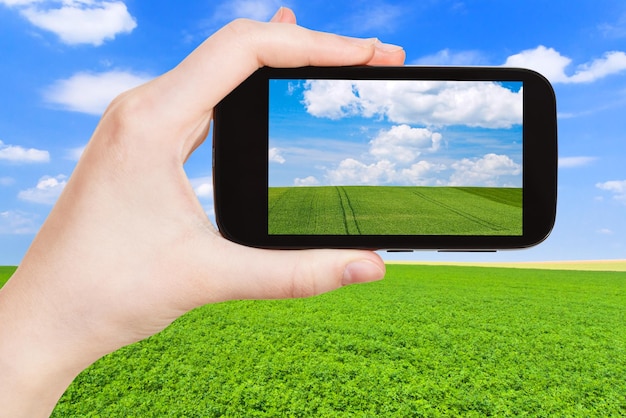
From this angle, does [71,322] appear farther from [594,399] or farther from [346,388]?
[594,399]

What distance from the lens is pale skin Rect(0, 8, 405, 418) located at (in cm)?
194

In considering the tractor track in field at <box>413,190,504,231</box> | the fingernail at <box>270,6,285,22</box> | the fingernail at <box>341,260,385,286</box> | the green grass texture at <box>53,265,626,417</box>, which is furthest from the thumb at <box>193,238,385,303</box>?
the green grass texture at <box>53,265,626,417</box>

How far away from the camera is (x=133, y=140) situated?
6.39ft

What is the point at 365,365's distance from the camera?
6.93 m

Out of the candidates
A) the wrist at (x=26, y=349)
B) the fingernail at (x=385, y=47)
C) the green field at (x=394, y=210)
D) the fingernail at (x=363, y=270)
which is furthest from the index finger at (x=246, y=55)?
the wrist at (x=26, y=349)

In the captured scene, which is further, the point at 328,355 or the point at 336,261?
the point at 328,355

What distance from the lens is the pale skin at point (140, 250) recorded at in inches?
76.5

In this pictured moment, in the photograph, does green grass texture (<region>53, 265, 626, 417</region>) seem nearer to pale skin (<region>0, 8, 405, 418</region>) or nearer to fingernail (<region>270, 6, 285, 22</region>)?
pale skin (<region>0, 8, 405, 418</region>)

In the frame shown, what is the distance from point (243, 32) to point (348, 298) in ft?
32.7

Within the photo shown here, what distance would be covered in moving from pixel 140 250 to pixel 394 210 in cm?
109

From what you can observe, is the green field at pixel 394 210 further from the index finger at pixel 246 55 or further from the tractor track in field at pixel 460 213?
the index finger at pixel 246 55

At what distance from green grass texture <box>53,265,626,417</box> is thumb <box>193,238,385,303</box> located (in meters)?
3.96

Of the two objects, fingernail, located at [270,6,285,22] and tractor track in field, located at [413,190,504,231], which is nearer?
tractor track in field, located at [413,190,504,231]

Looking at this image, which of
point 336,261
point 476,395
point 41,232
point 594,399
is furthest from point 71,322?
point 594,399
